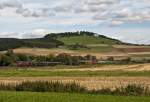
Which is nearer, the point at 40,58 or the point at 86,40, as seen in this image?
the point at 40,58

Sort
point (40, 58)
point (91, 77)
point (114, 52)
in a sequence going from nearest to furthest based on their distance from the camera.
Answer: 1. point (91, 77)
2. point (40, 58)
3. point (114, 52)

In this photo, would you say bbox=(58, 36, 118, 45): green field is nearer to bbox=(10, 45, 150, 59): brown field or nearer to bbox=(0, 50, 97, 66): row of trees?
bbox=(10, 45, 150, 59): brown field

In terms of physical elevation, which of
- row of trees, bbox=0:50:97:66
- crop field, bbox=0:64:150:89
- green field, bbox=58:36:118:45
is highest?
green field, bbox=58:36:118:45

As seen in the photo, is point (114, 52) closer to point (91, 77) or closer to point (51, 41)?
point (51, 41)

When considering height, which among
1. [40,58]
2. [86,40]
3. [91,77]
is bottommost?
[40,58]

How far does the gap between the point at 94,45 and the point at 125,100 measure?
485 ft

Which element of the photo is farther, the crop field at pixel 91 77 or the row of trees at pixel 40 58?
the row of trees at pixel 40 58

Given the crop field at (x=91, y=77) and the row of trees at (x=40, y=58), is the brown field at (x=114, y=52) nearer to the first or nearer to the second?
the row of trees at (x=40, y=58)

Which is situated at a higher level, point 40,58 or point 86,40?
point 86,40

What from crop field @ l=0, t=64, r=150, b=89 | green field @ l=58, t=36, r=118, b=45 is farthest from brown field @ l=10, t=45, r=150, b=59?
crop field @ l=0, t=64, r=150, b=89

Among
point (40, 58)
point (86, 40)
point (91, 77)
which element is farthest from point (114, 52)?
point (91, 77)

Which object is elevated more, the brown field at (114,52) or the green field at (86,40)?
the green field at (86,40)

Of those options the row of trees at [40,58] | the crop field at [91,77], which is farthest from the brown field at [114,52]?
the crop field at [91,77]

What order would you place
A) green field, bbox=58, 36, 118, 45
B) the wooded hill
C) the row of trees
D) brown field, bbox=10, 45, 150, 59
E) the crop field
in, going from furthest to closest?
green field, bbox=58, 36, 118, 45 → the wooded hill → brown field, bbox=10, 45, 150, 59 → the row of trees → the crop field
